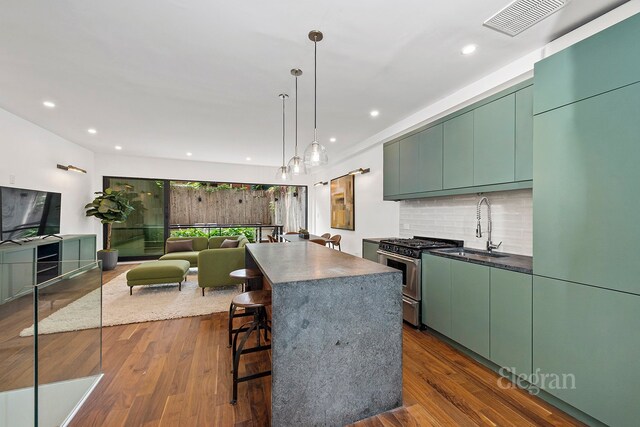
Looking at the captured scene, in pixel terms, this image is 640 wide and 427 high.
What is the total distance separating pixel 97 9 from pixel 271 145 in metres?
3.82

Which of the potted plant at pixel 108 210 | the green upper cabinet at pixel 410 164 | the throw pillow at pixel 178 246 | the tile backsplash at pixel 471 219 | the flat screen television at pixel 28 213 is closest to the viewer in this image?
the tile backsplash at pixel 471 219

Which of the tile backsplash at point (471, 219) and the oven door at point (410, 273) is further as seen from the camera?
the oven door at point (410, 273)

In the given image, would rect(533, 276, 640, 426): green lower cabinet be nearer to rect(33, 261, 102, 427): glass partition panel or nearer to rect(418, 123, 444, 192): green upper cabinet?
rect(418, 123, 444, 192): green upper cabinet

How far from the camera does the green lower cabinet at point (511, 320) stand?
2.02m

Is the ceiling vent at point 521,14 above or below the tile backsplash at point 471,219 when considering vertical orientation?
above

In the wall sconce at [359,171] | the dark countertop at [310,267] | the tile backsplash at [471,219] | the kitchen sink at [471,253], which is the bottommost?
the kitchen sink at [471,253]

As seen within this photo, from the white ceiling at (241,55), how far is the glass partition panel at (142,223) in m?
2.96

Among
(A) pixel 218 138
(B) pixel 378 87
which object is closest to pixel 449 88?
(B) pixel 378 87

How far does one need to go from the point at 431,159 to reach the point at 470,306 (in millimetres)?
1738

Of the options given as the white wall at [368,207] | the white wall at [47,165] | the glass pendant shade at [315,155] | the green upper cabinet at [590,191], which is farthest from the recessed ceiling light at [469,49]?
the white wall at [47,165]

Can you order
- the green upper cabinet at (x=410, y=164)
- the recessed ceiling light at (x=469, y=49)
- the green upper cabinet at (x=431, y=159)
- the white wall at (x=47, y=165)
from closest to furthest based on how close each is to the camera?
the recessed ceiling light at (x=469, y=49) < the green upper cabinet at (x=431, y=159) < the green upper cabinet at (x=410, y=164) < the white wall at (x=47, y=165)

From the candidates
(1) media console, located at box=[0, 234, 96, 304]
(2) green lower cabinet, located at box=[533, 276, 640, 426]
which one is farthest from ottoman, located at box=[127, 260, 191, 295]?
(2) green lower cabinet, located at box=[533, 276, 640, 426]

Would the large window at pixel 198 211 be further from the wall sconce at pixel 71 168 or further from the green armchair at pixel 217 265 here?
the green armchair at pixel 217 265

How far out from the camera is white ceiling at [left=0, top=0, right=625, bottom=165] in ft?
6.29
